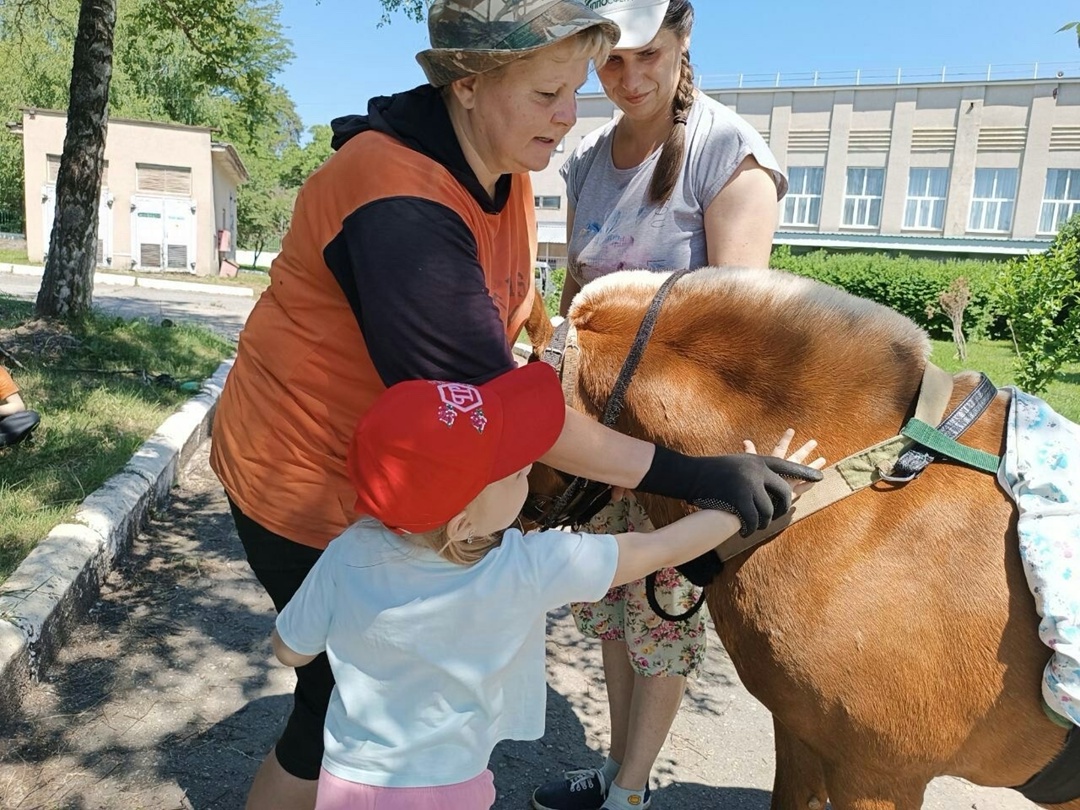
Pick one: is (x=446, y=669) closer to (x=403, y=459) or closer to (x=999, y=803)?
(x=403, y=459)

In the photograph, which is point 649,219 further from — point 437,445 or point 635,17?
point 437,445

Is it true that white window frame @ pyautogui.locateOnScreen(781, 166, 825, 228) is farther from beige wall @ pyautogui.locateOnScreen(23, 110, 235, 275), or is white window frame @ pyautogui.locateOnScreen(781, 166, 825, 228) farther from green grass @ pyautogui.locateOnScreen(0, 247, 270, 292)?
beige wall @ pyautogui.locateOnScreen(23, 110, 235, 275)

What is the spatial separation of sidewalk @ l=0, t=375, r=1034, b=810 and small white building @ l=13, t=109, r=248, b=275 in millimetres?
25900

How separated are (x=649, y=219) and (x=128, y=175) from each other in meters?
28.7

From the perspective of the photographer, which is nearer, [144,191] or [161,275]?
[161,275]

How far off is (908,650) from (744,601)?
347 mm

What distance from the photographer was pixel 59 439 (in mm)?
5121

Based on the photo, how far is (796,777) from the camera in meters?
2.25

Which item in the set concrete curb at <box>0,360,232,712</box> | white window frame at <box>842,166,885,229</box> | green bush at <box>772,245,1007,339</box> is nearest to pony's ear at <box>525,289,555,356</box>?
concrete curb at <box>0,360,232,712</box>

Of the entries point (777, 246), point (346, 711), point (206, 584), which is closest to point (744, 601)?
point (346, 711)

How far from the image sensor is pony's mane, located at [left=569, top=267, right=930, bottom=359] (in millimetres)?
1845

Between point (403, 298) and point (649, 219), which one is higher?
point (649, 219)

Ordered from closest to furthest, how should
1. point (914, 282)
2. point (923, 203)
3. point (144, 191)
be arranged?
point (144, 191) < point (914, 282) < point (923, 203)

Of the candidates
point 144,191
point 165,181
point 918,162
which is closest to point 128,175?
point 144,191
